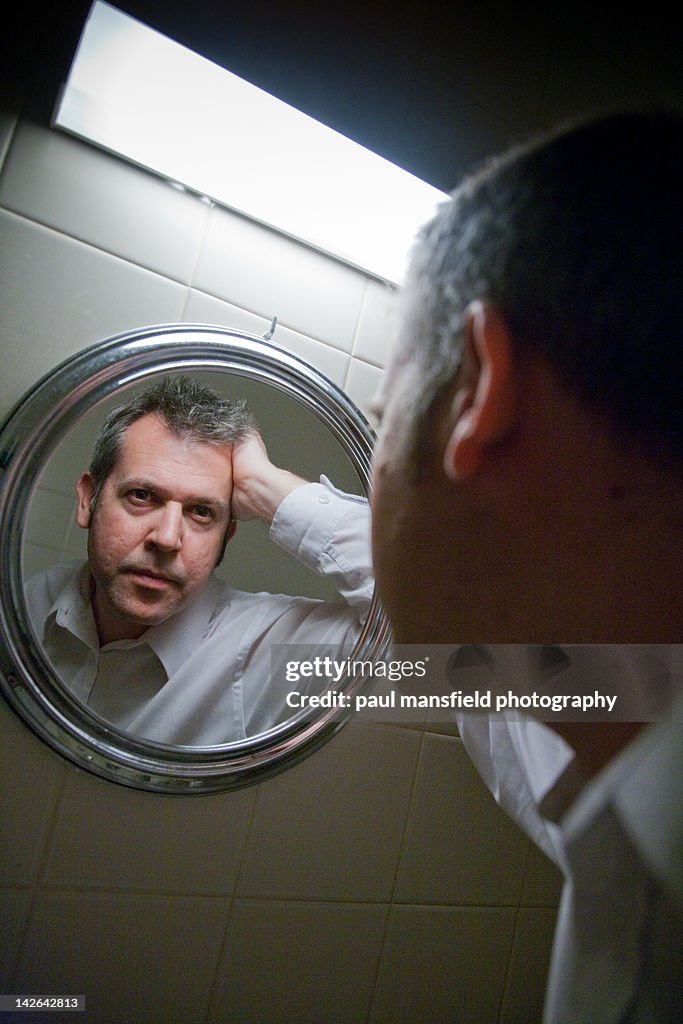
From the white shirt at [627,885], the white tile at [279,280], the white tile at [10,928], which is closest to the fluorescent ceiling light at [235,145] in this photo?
the white tile at [279,280]

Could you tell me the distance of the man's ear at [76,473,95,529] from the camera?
621mm

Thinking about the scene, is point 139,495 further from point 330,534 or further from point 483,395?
point 483,395

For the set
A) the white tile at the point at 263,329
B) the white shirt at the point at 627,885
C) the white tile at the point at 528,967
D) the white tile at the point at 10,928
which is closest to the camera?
the white shirt at the point at 627,885

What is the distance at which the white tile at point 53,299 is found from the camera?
624mm

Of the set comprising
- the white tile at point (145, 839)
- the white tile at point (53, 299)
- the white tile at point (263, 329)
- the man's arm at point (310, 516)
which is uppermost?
the white tile at point (263, 329)

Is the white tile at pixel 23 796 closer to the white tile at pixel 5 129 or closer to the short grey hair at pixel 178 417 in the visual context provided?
the short grey hair at pixel 178 417

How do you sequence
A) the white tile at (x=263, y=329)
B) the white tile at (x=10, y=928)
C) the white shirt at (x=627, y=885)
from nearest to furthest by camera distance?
the white shirt at (x=627, y=885) < the white tile at (x=10, y=928) < the white tile at (x=263, y=329)

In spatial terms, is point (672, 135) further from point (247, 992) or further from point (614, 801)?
point (247, 992)

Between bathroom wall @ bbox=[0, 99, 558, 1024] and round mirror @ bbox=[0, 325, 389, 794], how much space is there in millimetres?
27


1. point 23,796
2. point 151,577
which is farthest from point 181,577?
point 23,796

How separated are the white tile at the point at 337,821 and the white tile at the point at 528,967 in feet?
0.71

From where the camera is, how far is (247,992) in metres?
0.69

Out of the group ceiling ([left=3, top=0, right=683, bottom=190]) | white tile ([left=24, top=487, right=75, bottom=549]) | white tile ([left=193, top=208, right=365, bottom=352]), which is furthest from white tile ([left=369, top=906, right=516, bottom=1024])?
ceiling ([left=3, top=0, right=683, bottom=190])

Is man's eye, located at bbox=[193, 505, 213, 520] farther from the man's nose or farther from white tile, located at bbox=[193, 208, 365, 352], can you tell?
white tile, located at bbox=[193, 208, 365, 352]
